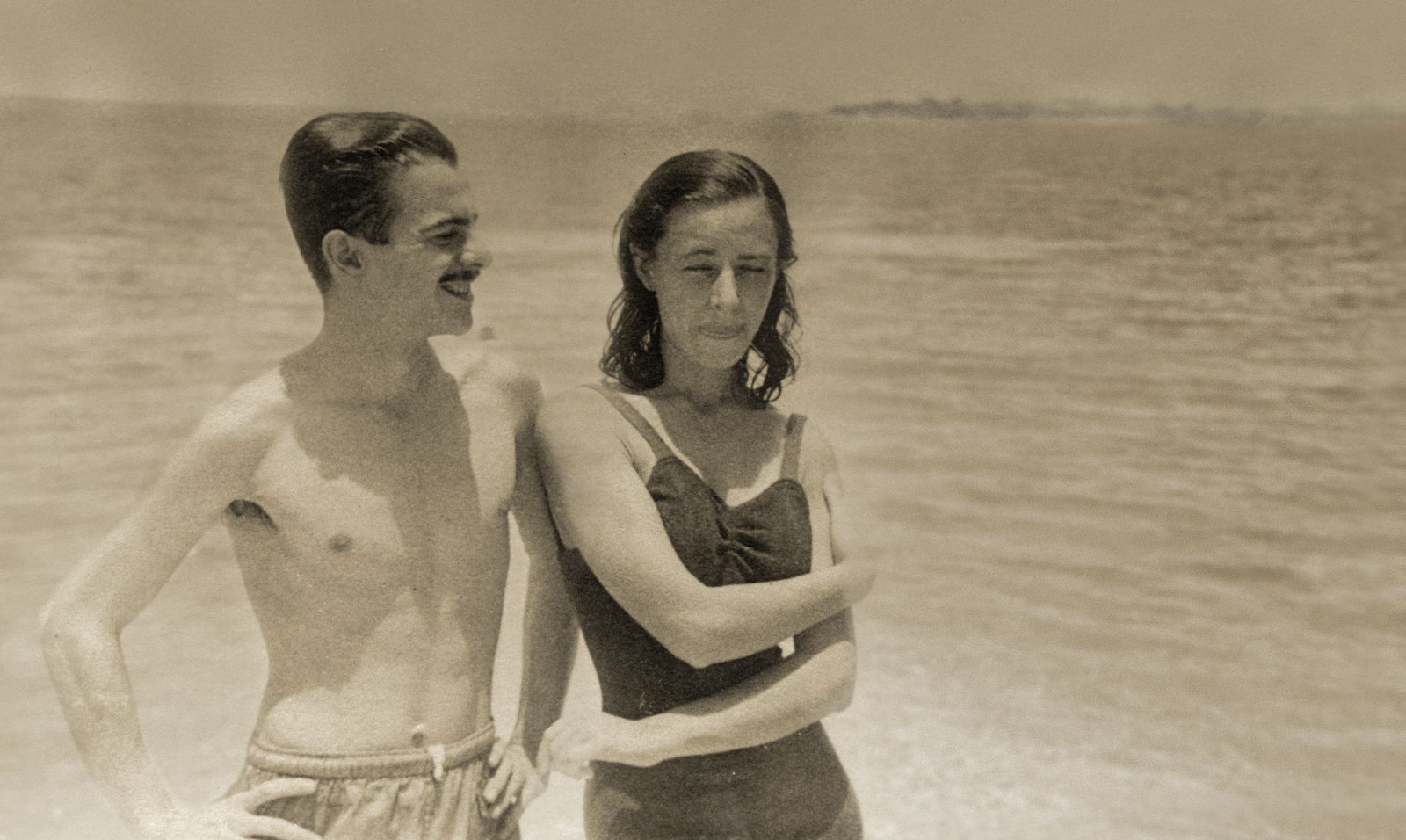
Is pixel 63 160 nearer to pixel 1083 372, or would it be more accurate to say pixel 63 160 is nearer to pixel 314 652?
pixel 314 652

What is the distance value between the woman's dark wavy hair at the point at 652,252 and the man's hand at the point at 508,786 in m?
0.46

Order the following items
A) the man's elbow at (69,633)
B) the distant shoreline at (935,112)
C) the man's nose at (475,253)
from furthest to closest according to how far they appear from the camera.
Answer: the distant shoreline at (935,112) < the man's nose at (475,253) < the man's elbow at (69,633)

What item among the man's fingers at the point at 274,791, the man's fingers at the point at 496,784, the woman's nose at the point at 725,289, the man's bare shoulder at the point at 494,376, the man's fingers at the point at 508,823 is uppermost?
the woman's nose at the point at 725,289

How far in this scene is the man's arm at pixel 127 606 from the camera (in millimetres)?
1466

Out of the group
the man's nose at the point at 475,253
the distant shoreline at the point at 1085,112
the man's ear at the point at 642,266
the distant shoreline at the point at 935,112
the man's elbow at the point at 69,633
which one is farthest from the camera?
the distant shoreline at the point at 1085,112

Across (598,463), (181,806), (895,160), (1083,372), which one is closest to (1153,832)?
(1083,372)

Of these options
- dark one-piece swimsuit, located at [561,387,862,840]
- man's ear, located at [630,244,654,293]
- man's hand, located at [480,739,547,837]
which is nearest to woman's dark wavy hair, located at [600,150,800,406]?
man's ear, located at [630,244,654,293]

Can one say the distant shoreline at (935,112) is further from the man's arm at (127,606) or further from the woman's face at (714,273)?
the man's arm at (127,606)

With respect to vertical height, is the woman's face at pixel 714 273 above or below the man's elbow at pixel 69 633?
above

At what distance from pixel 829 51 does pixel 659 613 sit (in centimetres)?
110

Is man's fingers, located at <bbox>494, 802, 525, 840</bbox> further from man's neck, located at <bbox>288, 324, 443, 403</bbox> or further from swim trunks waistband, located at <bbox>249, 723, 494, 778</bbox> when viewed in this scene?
man's neck, located at <bbox>288, 324, 443, 403</bbox>

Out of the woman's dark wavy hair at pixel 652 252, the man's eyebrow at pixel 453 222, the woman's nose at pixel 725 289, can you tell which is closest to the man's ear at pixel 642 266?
the woman's dark wavy hair at pixel 652 252

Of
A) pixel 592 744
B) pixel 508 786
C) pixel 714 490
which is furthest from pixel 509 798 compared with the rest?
pixel 714 490

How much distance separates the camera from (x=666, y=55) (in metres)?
2.16
